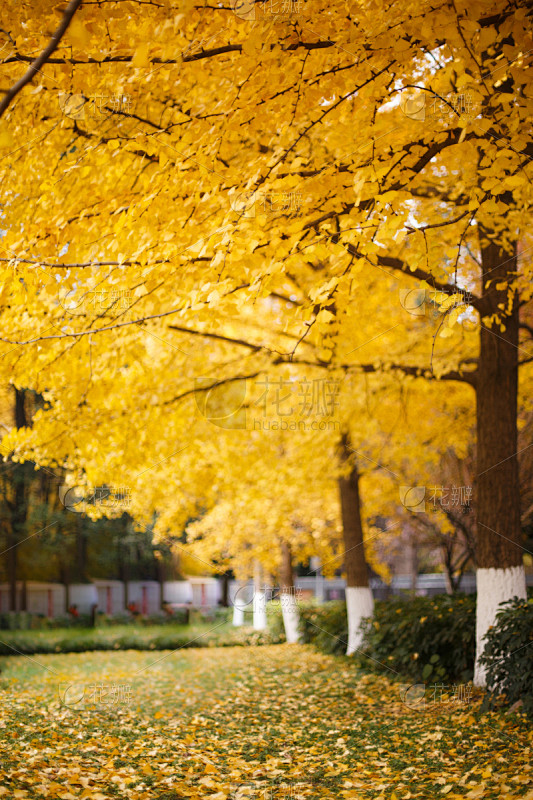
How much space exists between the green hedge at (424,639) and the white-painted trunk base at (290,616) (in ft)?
14.8

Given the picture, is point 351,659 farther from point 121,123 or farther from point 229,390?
point 121,123

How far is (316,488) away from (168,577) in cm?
890

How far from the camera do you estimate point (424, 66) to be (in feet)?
22.0

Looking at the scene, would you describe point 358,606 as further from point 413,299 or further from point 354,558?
point 413,299

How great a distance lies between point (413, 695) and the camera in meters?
7.76

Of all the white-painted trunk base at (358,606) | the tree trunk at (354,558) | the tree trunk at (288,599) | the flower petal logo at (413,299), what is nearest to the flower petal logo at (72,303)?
the flower petal logo at (413,299)

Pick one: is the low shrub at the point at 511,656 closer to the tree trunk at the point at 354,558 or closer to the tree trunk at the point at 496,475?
the tree trunk at the point at 496,475

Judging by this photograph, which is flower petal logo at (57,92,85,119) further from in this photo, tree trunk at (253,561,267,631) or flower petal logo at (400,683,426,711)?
tree trunk at (253,561,267,631)

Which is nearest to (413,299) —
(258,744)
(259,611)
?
(258,744)

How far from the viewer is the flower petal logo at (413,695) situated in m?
7.27

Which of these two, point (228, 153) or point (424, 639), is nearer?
point (228, 153)

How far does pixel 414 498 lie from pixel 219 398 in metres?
4.10

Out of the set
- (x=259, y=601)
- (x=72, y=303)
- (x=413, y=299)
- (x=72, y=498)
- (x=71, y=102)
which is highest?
(x=71, y=102)

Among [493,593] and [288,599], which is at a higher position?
[493,593]
